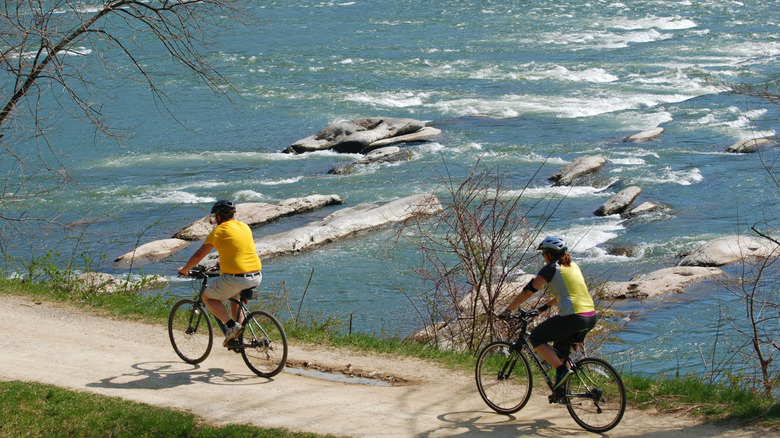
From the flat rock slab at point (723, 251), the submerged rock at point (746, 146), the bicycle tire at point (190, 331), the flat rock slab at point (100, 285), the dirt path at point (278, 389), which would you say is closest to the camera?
the dirt path at point (278, 389)

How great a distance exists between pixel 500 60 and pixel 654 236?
24.2m

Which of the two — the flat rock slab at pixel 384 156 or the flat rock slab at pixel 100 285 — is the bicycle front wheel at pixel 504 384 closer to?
the flat rock slab at pixel 100 285

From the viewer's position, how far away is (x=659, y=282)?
50.2ft

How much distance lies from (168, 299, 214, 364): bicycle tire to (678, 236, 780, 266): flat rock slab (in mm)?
10617

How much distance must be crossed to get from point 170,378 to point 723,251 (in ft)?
38.2

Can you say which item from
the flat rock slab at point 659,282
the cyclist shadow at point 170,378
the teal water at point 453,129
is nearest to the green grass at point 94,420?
the cyclist shadow at point 170,378

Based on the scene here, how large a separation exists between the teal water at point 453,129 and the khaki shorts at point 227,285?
15.0ft

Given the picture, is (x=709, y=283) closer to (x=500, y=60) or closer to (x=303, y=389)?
(x=303, y=389)

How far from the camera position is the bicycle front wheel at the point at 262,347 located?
9016 millimetres

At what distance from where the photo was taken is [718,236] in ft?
59.5

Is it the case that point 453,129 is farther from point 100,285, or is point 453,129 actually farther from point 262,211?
point 100,285

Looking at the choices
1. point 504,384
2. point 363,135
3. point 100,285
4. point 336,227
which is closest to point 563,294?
point 504,384

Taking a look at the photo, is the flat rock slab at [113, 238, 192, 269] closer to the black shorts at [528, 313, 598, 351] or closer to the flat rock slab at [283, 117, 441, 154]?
the flat rock slab at [283, 117, 441, 154]

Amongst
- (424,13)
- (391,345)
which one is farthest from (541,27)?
(391,345)
